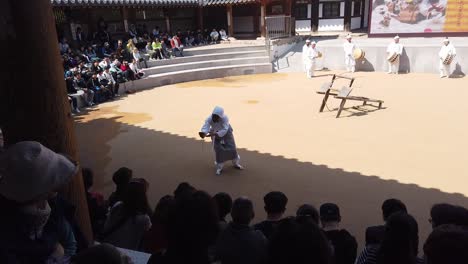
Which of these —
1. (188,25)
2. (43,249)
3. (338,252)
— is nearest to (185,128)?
(338,252)

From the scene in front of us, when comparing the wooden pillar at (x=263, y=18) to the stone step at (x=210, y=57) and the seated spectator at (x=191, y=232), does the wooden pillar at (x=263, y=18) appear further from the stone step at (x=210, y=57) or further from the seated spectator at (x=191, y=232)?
the seated spectator at (x=191, y=232)

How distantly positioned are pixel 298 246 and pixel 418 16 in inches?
676

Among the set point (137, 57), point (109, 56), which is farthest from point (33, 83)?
point (109, 56)

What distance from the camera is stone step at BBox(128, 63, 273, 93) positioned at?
1379 cm

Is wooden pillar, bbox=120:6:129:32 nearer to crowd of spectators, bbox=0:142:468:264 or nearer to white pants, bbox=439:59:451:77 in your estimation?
white pants, bbox=439:59:451:77

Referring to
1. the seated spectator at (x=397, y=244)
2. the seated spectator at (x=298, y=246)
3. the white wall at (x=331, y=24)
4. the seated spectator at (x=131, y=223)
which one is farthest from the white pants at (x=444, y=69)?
the seated spectator at (x=298, y=246)

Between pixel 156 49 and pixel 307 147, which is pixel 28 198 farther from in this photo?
pixel 156 49

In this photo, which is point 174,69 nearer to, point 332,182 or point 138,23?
point 138,23

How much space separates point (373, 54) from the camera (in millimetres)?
15531

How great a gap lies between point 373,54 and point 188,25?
9650 millimetres

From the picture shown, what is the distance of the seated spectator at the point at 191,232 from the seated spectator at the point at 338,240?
1303 mm

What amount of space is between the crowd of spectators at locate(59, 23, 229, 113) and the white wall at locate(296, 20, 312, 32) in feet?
20.5

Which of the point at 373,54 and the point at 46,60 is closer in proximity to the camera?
the point at 46,60

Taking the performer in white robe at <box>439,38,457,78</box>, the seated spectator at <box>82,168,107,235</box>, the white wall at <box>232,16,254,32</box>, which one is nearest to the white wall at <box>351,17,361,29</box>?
the white wall at <box>232,16,254,32</box>
